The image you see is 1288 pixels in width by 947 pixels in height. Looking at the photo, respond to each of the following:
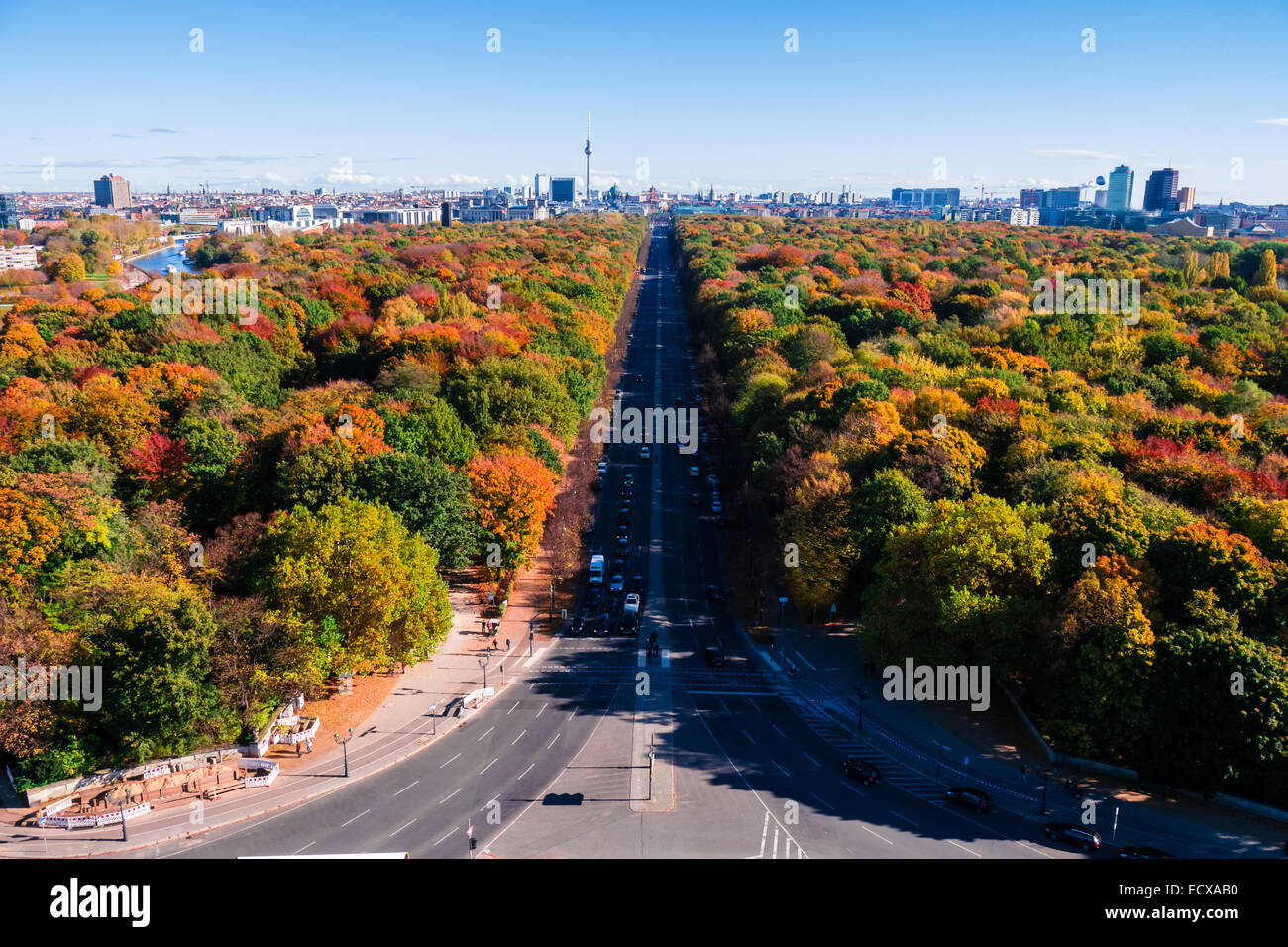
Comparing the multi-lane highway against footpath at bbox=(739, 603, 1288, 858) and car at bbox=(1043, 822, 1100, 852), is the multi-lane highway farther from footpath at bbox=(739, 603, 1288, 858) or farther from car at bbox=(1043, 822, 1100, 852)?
footpath at bbox=(739, 603, 1288, 858)

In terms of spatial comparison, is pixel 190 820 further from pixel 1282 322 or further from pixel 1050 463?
pixel 1282 322

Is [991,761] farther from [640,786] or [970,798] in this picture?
[640,786]

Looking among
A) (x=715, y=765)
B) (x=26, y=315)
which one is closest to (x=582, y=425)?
(x=715, y=765)

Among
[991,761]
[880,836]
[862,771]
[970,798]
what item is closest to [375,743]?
[862,771]

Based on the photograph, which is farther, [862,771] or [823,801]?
[862,771]

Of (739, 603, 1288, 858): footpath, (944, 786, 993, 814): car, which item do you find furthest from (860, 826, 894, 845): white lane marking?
(944, 786, 993, 814): car

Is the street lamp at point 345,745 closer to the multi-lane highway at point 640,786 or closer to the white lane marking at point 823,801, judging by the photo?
the multi-lane highway at point 640,786

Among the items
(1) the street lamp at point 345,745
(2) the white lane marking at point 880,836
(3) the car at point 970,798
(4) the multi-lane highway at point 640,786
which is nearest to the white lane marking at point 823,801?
(4) the multi-lane highway at point 640,786
